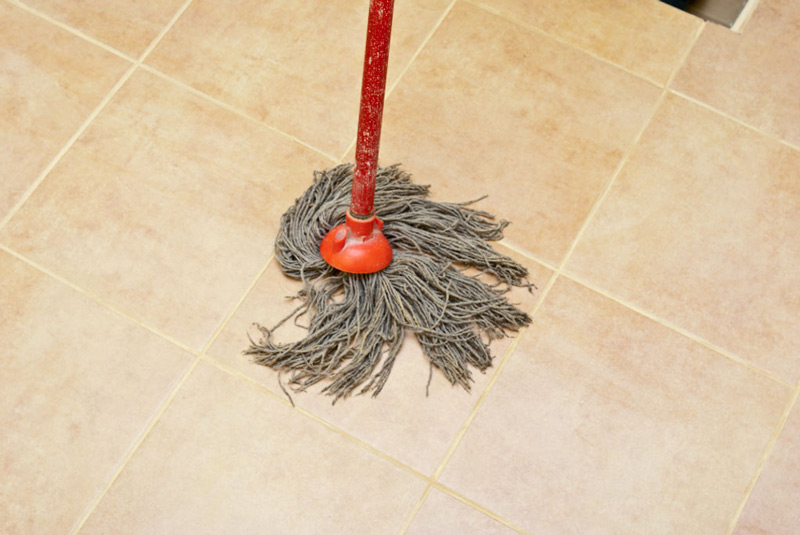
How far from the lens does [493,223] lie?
5.12 ft

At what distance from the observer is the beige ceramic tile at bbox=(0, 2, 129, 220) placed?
62.4 inches

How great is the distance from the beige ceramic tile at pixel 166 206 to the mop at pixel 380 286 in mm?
75

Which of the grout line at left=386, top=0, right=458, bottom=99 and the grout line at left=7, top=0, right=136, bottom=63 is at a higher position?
the grout line at left=386, top=0, right=458, bottom=99

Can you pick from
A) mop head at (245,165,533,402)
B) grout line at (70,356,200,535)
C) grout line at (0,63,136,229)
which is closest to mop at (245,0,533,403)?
mop head at (245,165,533,402)

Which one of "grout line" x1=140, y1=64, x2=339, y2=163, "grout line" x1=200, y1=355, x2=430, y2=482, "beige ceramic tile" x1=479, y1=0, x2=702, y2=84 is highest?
"beige ceramic tile" x1=479, y1=0, x2=702, y2=84

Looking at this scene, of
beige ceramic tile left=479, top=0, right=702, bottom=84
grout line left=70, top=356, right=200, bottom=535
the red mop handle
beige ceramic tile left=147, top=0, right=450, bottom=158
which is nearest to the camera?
the red mop handle

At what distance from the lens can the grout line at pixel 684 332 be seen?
1476mm

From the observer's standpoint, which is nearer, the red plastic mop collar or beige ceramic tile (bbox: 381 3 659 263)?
the red plastic mop collar

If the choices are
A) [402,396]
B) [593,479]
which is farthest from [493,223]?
[593,479]

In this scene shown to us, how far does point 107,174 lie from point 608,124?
0.85 meters

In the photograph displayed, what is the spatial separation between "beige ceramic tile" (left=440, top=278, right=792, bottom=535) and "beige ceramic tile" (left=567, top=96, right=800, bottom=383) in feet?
0.17

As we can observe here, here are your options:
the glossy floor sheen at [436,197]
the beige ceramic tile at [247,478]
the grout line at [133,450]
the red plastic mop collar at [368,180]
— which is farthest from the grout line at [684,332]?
the grout line at [133,450]

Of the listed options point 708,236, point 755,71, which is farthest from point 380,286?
point 755,71

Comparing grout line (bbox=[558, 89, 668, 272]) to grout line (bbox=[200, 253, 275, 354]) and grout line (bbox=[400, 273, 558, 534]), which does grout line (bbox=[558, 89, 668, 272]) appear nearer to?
grout line (bbox=[400, 273, 558, 534])
